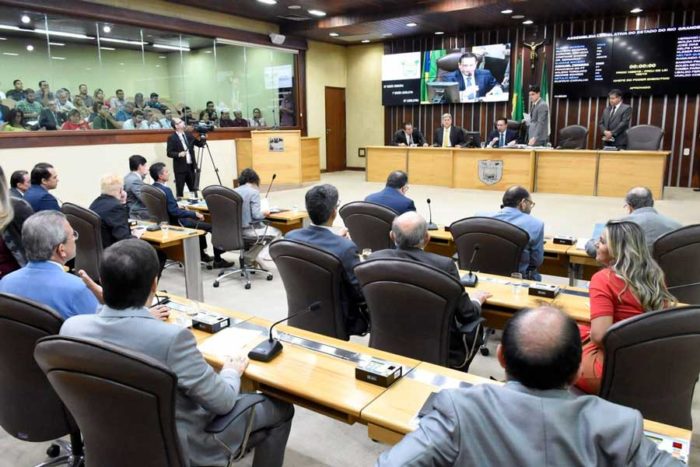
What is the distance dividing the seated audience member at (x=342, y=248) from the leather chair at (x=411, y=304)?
0.31m

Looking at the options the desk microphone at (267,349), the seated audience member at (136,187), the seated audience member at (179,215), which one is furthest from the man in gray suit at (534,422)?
the seated audience member at (136,187)

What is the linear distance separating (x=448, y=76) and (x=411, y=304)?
413 inches

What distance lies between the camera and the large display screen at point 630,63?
30.4 feet

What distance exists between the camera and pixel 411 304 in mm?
2248

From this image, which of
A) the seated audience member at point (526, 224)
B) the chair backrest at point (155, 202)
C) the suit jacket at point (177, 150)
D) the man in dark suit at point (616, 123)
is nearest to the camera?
the seated audience member at point (526, 224)

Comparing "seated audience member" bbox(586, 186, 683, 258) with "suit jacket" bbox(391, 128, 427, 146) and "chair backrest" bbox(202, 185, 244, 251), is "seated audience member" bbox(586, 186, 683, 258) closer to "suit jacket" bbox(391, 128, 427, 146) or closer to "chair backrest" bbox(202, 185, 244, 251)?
"chair backrest" bbox(202, 185, 244, 251)

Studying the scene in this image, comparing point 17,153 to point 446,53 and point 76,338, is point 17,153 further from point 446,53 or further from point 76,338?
point 446,53

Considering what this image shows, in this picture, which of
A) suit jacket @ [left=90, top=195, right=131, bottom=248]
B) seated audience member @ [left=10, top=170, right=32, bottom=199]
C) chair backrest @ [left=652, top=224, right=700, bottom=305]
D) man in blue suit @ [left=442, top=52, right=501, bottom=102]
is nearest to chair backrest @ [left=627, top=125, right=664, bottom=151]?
man in blue suit @ [left=442, top=52, right=501, bottom=102]

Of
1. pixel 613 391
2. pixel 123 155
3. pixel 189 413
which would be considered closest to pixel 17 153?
pixel 123 155

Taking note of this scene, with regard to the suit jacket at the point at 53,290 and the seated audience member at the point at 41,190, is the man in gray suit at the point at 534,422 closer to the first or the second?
the suit jacket at the point at 53,290

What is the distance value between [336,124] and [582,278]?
10.9 meters

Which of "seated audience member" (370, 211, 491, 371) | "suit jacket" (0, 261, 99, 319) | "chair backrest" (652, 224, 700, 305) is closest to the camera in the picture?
"suit jacket" (0, 261, 99, 319)

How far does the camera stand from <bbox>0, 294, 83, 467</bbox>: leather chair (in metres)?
1.78

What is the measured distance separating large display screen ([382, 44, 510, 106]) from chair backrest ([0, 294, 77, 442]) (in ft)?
35.5
